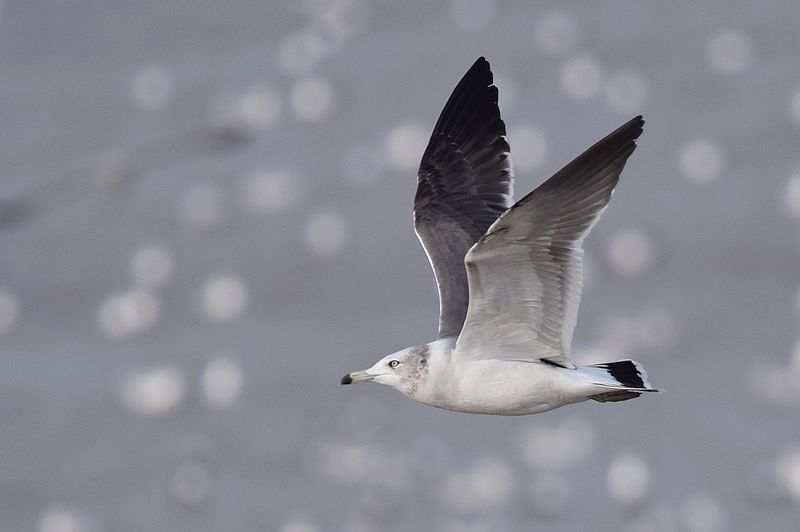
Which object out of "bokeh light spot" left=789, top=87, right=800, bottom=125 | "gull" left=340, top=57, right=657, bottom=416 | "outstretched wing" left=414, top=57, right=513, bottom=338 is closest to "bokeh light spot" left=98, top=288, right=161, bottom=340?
"bokeh light spot" left=789, top=87, right=800, bottom=125

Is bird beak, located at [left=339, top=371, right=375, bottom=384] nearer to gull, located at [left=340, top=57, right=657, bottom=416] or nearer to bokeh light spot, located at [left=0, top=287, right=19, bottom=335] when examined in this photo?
gull, located at [left=340, top=57, right=657, bottom=416]

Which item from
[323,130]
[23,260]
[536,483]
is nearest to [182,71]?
[323,130]

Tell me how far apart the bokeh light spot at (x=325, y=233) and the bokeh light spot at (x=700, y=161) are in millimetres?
3117

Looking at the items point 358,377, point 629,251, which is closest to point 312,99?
point 629,251

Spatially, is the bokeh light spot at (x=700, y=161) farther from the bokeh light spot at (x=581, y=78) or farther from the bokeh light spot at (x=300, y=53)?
the bokeh light spot at (x=300, y=53)

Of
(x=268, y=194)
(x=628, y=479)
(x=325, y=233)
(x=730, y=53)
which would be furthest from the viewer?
(x=730, y=53)

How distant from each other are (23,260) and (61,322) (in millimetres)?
710

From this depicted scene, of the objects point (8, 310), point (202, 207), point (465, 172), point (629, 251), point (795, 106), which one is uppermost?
point (795, 106)

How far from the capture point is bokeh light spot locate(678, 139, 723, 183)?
38.1 ft

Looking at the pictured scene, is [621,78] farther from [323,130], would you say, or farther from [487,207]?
[487,207]

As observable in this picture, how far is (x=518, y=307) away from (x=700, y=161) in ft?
26.6

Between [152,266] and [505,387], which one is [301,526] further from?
[505,387]

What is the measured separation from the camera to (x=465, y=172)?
5.10 m

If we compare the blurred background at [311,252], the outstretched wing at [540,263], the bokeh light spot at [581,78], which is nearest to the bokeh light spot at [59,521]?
the blurred background at [311,252]
